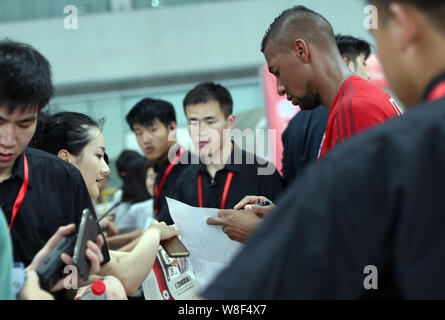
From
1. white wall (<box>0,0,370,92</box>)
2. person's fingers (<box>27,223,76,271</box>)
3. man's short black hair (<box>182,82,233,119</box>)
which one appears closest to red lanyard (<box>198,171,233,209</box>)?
man's short black hair (<box>182,82,233,119</box>)

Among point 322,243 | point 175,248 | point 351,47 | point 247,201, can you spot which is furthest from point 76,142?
point 351,47

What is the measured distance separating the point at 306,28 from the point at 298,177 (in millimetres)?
1329

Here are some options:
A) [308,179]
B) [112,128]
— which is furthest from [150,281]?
[112,128]

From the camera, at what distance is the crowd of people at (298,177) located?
98cm

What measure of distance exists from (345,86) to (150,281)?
112 cm

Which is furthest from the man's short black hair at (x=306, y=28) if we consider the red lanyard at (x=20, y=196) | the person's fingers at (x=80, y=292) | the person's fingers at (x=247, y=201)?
the person's fingers at (x=80, y=292)

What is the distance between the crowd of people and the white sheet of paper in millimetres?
64

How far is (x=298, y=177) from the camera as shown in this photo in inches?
55.0

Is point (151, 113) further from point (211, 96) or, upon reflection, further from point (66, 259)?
point (66, 259)

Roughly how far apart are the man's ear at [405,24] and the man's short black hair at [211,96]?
2.68 meters

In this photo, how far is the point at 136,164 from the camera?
5.19 metres

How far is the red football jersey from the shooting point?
6.43 feet

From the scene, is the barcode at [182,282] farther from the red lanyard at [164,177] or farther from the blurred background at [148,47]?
the blurred background at [148,47]

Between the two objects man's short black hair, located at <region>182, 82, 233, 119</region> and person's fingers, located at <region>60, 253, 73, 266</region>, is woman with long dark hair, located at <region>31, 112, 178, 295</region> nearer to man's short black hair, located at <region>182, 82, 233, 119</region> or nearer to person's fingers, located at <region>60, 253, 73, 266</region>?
person's fingers, located at <region>60, 253, 73, 266</region>
